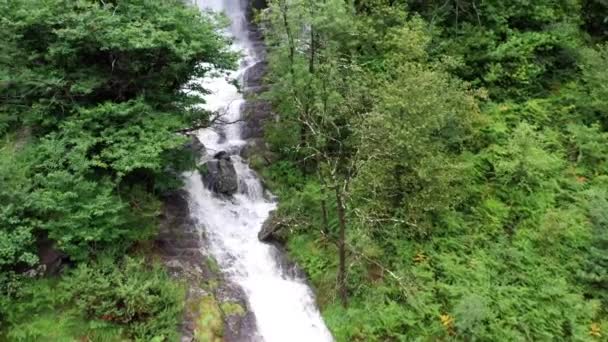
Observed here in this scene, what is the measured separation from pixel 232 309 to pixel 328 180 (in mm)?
4924

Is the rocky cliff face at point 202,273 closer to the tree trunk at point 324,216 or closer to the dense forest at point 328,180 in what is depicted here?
the dense forest at point 328,180

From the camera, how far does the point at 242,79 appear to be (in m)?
20.5

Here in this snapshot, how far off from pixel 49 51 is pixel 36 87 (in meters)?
0.97

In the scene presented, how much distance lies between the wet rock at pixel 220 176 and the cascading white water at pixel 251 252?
9.1 inches

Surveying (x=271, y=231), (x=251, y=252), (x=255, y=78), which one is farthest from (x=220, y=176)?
(x=255, y=78)

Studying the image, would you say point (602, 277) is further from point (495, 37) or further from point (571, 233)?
point (495, 37)

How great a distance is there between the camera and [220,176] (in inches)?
634

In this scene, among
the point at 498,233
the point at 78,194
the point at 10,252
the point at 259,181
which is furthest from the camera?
the point at 259,181

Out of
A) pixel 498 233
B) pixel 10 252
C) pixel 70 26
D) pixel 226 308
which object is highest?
pixel 70 26

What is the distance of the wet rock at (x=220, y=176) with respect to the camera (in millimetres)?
15938

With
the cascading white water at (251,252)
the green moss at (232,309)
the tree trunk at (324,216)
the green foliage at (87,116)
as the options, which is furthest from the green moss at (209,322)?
the tree trunk at (324,216)

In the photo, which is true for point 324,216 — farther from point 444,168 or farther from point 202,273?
point 202,273

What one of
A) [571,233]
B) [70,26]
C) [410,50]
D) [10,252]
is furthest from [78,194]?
[571,233]

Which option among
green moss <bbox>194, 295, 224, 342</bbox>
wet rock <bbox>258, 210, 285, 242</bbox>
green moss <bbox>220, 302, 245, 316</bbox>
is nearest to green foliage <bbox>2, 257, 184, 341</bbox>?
green moss <bbox>194, 295, 224, 342</bbox>
